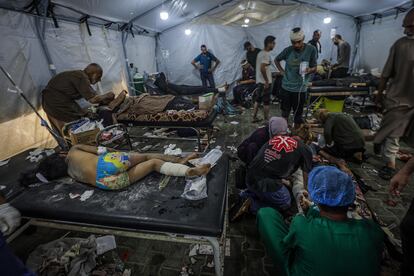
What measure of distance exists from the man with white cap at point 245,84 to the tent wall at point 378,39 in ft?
12.5

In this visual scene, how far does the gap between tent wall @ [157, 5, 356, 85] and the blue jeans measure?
7.34 m

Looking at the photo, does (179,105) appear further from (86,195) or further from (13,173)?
(13,173)

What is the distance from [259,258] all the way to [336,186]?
3.59 ft

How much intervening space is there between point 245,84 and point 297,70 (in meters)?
3.17

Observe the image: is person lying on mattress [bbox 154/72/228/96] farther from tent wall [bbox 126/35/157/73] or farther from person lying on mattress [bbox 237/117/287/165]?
person lying on mattress [bbox 237/117/287/165]

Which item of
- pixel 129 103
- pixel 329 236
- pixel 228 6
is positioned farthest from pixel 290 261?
pixel 228 6

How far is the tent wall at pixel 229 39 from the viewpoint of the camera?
669 centimetres

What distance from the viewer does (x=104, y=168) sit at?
72.1 inches

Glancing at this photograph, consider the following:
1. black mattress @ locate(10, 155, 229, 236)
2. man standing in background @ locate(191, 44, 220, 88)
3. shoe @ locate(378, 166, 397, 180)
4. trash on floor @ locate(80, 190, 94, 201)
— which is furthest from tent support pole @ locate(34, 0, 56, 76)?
shoe @ locate(378, 166, 397, 180)

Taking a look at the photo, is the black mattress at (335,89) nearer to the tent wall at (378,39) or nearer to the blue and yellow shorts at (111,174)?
the tent wall at (378,39)

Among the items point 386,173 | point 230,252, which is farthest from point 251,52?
point 230,252

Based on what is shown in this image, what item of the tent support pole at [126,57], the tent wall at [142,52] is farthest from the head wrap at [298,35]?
the tent wall at [142,52]

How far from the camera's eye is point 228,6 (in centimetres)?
662

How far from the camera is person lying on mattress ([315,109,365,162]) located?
111 inches
